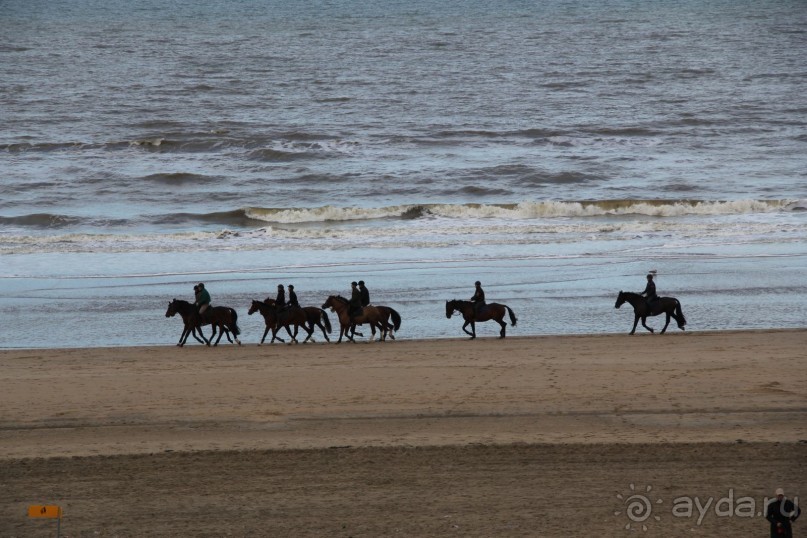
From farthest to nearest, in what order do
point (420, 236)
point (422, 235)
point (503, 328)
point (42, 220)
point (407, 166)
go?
1. point (407, 166)
2. point (42, 220)
3. point (422, 235)
4. point (420, 236)
5. point (503, 328)

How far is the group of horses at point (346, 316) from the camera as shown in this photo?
20.3 metres

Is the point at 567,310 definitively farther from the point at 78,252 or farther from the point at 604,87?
the point at 604,87

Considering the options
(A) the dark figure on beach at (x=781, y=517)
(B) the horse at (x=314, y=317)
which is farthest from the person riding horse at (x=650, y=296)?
(A) the dark figure on beach at (x=781, y=517)

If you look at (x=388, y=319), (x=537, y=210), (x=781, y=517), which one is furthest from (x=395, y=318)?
(x=537, y=210)

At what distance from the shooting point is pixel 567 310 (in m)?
22.2

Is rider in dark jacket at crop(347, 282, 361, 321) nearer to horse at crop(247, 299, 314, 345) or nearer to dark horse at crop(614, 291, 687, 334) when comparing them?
horse at crop(247, 299, 314, 345)

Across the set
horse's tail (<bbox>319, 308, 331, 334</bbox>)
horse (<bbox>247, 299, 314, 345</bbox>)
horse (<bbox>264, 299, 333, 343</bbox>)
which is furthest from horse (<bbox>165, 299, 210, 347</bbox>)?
horse's tail (<bbox>319, 308, 331, 334</bbox>)

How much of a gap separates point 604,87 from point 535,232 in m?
33.4

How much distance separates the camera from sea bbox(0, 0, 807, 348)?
24562 mm

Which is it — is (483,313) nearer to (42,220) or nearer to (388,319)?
(388,319)

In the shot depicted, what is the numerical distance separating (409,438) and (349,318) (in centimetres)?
719

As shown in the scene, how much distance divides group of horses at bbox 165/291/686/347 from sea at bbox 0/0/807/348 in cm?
61

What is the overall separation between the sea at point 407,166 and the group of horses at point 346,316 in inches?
24.1

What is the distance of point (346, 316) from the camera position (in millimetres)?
20625
